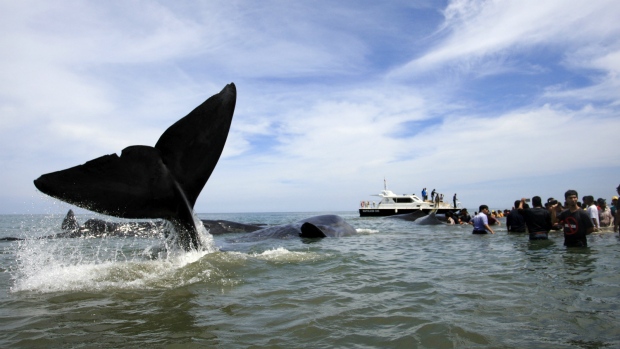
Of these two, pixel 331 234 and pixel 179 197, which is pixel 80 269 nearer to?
pixel 179 197

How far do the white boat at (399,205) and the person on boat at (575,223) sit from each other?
3312 centimetres

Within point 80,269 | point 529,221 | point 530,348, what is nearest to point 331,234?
point 529,221

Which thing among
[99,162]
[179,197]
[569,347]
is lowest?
[569,347]

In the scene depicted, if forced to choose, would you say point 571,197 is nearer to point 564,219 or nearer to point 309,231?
point 564,219

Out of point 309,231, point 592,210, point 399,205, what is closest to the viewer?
point 309,231

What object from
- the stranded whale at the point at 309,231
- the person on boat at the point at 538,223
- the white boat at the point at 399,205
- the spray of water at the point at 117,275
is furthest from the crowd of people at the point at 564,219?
the white boat at the point at 399,205

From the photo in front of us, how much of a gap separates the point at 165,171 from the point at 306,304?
230cm

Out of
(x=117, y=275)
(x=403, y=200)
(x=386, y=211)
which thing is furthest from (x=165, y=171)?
(x=403, y=200)

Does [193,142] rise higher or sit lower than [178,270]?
higher

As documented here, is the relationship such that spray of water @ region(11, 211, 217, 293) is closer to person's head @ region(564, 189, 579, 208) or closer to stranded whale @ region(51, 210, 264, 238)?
person's head @ region(564, 189, 579, 208)

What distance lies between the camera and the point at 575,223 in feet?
32.0

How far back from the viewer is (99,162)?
15.6ft

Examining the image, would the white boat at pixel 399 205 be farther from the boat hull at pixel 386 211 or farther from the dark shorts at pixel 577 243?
the dark shorts at pixel 577 243

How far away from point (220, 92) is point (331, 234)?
970 cm
